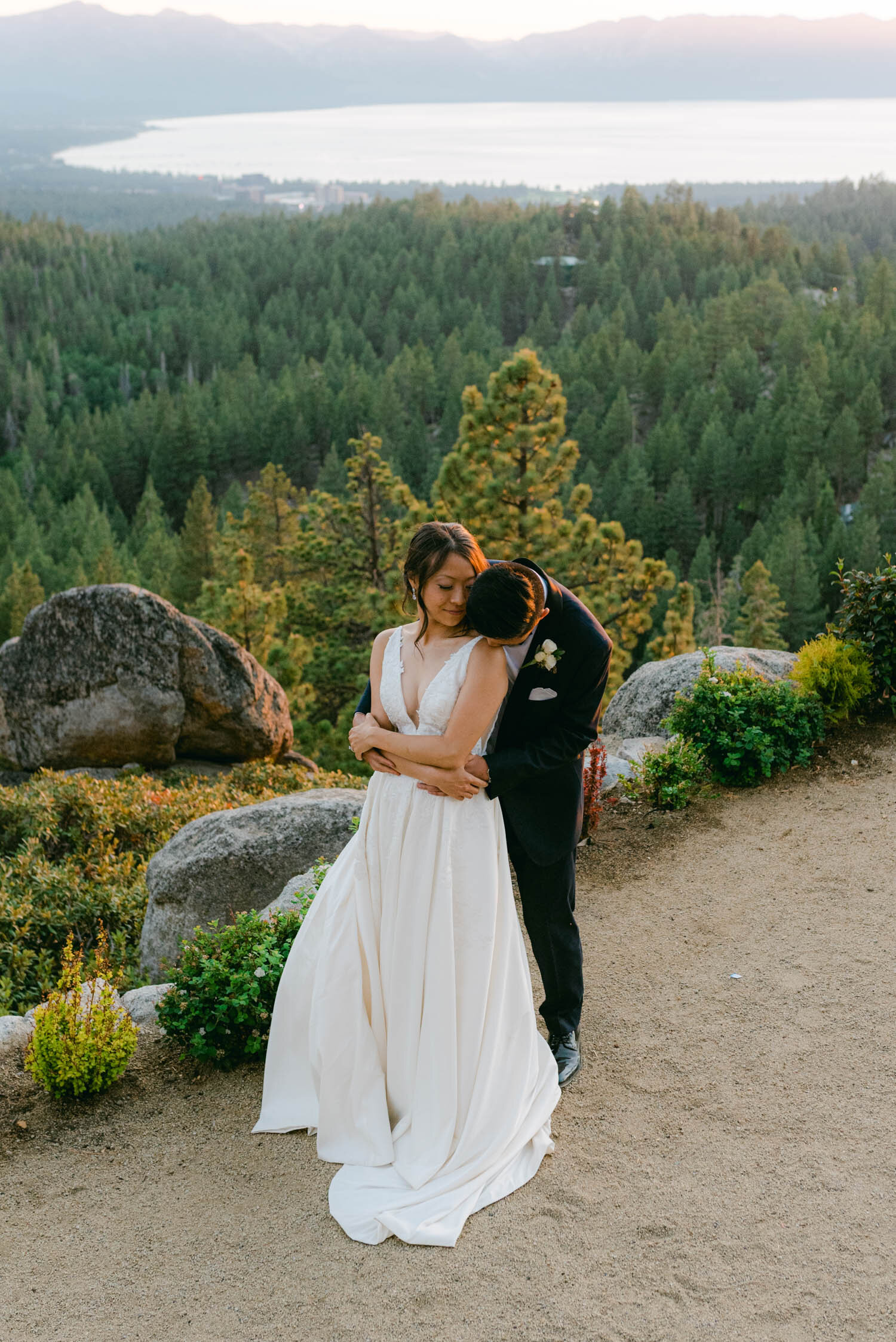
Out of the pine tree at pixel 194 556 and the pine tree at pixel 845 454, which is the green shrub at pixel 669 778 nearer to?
the pine tree at pixel 194 556

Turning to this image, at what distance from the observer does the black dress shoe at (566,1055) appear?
174 inches

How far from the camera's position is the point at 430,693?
3756mm

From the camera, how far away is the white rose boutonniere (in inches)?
152

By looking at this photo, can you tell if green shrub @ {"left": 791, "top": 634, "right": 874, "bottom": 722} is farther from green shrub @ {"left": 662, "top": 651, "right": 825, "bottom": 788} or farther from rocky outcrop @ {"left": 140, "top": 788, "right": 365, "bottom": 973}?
rocky outcrop @ {"left": 140, "top": 788, "right": 365, "bottom": 973}

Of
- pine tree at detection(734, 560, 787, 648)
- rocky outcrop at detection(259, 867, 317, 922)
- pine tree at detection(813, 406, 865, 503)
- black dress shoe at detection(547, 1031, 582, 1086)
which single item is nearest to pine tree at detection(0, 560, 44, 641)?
pine tree at detection(734, 560, 787, 648)

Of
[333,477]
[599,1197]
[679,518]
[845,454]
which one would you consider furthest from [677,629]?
[845,454]

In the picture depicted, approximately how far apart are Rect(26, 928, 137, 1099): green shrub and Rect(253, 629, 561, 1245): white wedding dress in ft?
3.14

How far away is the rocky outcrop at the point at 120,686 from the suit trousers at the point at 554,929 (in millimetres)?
8272

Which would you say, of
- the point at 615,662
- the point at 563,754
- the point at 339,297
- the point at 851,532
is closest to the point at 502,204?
the point at 339,297

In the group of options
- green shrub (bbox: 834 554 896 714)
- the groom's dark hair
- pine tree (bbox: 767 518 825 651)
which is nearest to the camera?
the groom's dark hair

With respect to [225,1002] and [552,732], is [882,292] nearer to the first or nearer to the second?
[552,732]

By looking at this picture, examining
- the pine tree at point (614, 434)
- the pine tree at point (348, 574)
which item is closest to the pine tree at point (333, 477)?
the pine tree at point (614, 434)

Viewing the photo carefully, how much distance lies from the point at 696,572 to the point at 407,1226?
5947 cm

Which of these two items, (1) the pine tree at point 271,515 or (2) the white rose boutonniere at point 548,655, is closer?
(2) the white rose boutonniere at point 548,655
